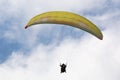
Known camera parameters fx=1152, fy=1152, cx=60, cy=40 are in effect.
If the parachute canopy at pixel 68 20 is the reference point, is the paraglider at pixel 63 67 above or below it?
below

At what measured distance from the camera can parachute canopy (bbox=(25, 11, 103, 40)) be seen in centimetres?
16588

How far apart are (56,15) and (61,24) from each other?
1.51 m

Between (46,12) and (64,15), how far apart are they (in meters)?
2.83

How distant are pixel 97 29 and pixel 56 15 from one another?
20.6ft

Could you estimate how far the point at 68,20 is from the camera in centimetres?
16638

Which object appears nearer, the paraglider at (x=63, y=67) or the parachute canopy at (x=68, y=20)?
the parachute canopy at (x=68, y=20)

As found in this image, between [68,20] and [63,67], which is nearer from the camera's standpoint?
Answer: [68,20]

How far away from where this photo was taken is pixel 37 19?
166500mm

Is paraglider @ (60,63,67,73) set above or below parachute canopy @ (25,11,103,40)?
below

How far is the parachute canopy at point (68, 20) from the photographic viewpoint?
166 metres

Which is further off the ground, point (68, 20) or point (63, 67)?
point (68, 20)

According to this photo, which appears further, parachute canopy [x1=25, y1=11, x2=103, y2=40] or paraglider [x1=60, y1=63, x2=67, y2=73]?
paraglider [x1=60, y1=63, x2=67, y2=73]

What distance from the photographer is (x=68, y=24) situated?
547 ft

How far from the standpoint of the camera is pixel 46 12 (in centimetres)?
16738
